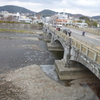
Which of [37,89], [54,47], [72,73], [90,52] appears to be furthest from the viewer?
[54,47]

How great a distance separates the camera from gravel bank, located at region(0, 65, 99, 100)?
42.6 ft

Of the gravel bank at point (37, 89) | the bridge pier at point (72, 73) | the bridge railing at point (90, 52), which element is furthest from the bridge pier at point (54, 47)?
the bridge railing at point (90, 52)

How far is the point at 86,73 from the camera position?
18.3 meters

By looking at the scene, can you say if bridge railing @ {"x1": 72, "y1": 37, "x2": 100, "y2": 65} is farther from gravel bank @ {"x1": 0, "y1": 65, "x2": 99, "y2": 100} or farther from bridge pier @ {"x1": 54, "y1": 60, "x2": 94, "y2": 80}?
gravel bank @ {"x1": 0, "y1": 65, "x2": 99, "y2": 100}

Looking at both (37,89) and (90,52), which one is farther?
(37,89)

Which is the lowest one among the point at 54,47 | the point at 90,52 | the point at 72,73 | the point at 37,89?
the point at 37,89

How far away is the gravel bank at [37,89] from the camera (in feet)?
42.6

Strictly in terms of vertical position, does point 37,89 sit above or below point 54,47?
below

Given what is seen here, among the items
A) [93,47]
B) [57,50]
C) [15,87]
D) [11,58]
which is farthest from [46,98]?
[57,50]

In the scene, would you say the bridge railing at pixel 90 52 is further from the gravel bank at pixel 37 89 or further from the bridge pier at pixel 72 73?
the gravel bank at pixel 37 89

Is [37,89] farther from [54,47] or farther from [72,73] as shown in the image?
[54,47]

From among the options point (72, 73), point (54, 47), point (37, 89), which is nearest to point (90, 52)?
point (72, 73)

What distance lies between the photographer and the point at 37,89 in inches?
560

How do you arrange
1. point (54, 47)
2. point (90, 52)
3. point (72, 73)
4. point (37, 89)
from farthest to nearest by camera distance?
point (54, 47)
point (72, 73)
point (37, 89)
point (90, 52)
